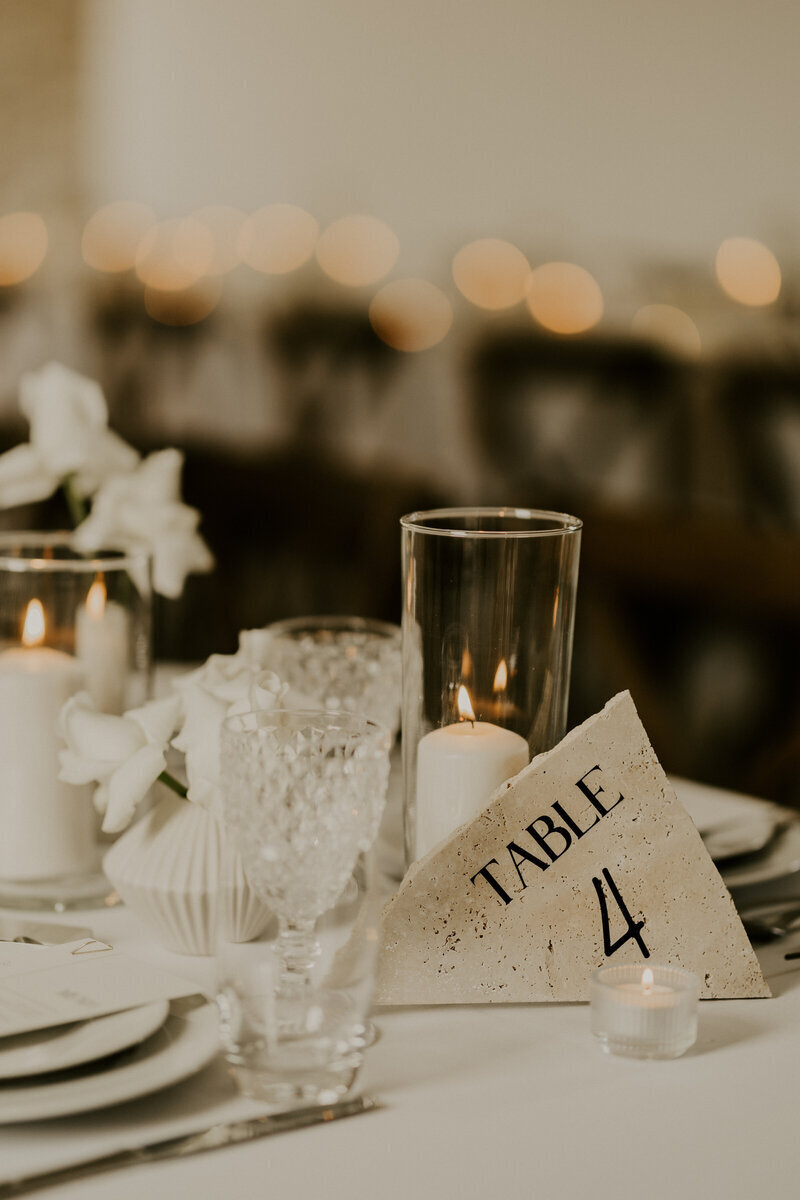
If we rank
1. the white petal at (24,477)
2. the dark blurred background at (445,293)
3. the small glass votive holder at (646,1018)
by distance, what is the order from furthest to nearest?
the dark blurred background at (445,293) → the white petal at (24,477) → the small glass votive holder at (646,1018)

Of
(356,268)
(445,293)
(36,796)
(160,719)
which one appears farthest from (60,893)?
(356,268)

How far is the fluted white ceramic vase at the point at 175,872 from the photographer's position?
80 cm

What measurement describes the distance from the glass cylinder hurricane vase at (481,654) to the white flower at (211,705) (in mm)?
101

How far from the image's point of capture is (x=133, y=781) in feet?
2.71

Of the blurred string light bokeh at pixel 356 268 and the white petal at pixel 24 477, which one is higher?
the blurred string light bokeh at pixel 356 268

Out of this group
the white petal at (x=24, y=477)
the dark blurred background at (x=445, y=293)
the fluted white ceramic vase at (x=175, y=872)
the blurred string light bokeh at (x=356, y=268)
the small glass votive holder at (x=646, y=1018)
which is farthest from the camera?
the blurred string light bokeh at (x=356, y=268)

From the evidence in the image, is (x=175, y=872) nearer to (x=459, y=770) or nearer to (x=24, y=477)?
(x=459, y=770)

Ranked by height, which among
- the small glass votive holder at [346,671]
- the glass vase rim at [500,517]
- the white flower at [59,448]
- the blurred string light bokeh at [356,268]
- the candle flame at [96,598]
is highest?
the blurred string light bokeh at [356,268]

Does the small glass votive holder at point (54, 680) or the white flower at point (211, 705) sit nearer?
the white flower at point (211, 705)

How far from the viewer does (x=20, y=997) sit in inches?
26.5

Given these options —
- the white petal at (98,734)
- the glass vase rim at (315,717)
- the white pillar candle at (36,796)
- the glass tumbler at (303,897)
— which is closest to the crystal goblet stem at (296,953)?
the glass tumbler at (303,897)

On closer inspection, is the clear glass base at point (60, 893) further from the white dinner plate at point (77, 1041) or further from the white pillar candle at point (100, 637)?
the white dinner plate at point (77, 1041)

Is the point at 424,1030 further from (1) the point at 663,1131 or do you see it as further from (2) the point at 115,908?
(2) the point at 115,908

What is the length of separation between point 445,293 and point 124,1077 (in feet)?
8.97
